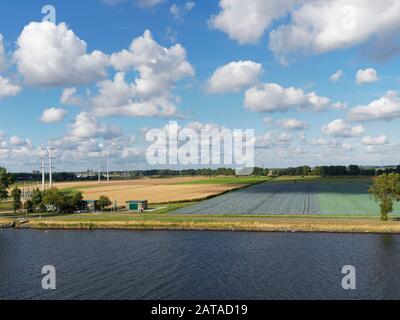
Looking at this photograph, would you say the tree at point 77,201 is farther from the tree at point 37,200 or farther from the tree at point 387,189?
the tree at point 387,189

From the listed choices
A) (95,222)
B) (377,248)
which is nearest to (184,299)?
(377,248)

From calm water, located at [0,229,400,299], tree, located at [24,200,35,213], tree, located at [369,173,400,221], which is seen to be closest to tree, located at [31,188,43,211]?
tree, located at [24,200,35,213]

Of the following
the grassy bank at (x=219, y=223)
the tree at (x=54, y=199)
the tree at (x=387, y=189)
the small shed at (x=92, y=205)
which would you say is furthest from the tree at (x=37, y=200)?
the tree at (x=387, y=189)

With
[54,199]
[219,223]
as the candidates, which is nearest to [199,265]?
[219,223]

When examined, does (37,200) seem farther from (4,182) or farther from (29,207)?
(4,182)

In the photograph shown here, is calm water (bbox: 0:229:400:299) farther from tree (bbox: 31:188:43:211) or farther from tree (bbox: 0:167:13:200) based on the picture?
tree (bbox: 31:188:43:211)

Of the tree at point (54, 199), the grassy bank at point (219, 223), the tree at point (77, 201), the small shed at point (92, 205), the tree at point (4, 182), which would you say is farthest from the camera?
the small shed at point (92, 205)
